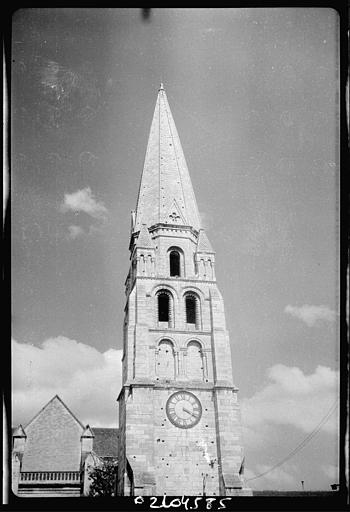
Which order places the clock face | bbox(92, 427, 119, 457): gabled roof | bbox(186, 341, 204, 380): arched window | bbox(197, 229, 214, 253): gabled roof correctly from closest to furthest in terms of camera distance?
the clock face
bbox(186, 341, 204, 380): arched window
bbox(197, 229, 214, 253): gabled roof
bbox(92, 427, 119, 457): gabled roof

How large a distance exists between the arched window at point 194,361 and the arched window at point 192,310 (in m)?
1.11

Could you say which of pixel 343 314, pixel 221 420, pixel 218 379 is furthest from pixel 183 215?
pixel 343 314

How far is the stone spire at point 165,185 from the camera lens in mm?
28781

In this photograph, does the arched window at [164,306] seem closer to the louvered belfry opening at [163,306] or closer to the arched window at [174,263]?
the louvered belfry opening at [163,306]

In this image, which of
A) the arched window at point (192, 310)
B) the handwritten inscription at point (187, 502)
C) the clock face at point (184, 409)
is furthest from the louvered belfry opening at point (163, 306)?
the handwritten inscription at point (187, 502)

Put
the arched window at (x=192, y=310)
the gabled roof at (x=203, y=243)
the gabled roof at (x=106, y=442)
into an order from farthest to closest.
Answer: the gabled roof at (x=106, y=442) < the gabled roof at (x=203, y=243) < the arched window at (x=192, y=310)

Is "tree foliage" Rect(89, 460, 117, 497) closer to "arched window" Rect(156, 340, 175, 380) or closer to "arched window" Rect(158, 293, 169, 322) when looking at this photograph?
"arched window" Rect(156, 340, 175, 380)

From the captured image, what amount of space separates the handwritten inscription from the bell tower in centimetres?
955

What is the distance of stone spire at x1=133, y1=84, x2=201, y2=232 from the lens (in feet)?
94.4

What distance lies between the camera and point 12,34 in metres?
10.4

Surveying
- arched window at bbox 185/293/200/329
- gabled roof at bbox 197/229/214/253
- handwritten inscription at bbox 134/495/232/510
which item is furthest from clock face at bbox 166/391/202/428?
handwritten inscription at bbox 134/495/232/510
